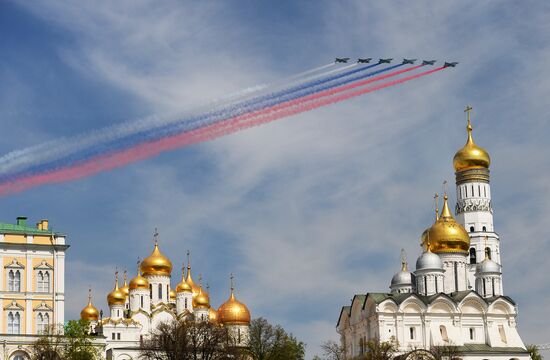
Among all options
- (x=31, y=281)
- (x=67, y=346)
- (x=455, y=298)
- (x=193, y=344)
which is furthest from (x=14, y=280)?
(x=455, y=298)

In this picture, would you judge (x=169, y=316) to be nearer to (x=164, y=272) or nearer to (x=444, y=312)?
(x=164, y=272)

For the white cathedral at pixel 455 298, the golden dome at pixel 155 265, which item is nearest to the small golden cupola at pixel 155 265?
the golden dome at pixel 155 265

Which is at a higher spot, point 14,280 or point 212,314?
point 212,314

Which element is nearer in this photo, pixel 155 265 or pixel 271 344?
pixel 271 344

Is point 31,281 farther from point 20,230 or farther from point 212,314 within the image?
point 212,314

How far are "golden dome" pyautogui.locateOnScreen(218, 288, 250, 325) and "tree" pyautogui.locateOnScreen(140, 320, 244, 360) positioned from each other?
13828mm

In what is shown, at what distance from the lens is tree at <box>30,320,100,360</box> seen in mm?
63375

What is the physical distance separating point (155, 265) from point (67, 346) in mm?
24795

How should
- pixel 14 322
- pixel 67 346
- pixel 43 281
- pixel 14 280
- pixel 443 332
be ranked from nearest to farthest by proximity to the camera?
1. pixel 67 346
2. pixel 14 322
3. pixel 14 280
4. pixel 43 281
5. pixel 443 332

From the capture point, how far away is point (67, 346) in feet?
214

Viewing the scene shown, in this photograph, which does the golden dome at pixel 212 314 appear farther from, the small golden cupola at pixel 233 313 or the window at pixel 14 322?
the window at pixel 14 322

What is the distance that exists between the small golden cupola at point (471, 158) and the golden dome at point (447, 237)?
6293 mm

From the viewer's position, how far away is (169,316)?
291 feet

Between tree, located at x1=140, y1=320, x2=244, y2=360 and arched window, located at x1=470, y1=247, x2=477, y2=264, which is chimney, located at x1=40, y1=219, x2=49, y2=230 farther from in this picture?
arched window, located at x1=470, y1=247, x2=477, y2=264
